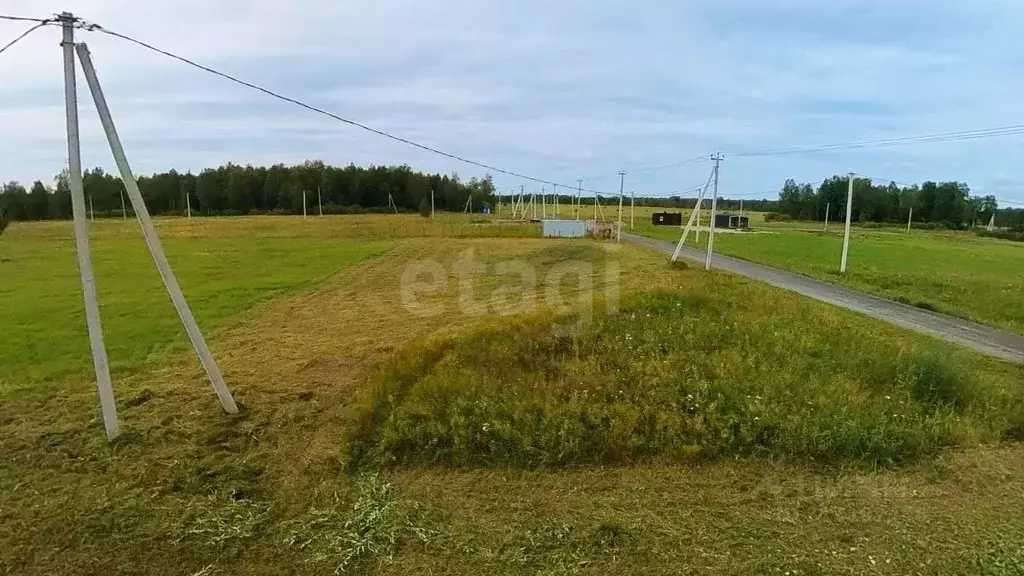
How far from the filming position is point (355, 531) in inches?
169

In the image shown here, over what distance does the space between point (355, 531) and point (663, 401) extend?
337 centimetres

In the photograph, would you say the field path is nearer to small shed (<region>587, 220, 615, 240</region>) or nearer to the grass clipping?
the grass clipping

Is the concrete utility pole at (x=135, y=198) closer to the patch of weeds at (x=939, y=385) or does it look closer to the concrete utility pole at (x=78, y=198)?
the concrete utility pole at (x=78, y=198)

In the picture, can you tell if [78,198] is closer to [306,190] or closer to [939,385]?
[939,385]

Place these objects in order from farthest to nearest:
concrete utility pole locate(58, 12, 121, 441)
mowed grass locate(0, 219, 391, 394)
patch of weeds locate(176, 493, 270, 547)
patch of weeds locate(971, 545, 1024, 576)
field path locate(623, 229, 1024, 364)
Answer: field path locate(623, 229, 1024, 364), mowed grass locate(0, 219, 391, 394), concrete utility pole locate(58, 12, 121, 441), patch of weeds locate(176, 493, 270, 547), patch of weeds locate(971, 545, 1024, 576)

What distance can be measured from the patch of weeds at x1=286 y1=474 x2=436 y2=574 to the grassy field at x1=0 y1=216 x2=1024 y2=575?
0.02m

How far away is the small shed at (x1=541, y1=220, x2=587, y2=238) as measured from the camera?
3506 cm

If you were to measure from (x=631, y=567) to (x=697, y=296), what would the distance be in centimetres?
736

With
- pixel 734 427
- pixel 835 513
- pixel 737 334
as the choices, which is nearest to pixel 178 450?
pixel 734 427

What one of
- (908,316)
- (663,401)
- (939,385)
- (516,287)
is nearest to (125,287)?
(516,287)

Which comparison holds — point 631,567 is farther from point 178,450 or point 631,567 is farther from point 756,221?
point 756,221

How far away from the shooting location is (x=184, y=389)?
703 cm

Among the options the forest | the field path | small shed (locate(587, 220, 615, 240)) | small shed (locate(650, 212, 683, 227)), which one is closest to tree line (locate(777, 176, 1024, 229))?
the forest

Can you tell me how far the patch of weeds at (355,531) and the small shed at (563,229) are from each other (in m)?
30.7
